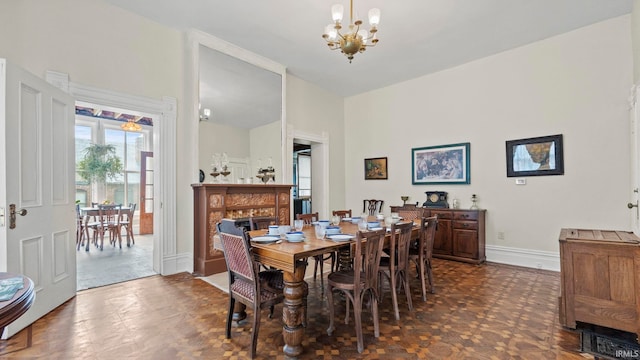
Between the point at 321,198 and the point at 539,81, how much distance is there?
4210mm

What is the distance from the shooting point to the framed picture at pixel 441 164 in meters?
5.09

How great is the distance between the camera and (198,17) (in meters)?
3.79

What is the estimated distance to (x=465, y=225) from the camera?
466 cm

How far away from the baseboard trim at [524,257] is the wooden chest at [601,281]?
1.95m

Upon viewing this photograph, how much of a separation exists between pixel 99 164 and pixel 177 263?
4.70 meters

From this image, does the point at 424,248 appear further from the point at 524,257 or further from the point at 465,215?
the point at 524,257

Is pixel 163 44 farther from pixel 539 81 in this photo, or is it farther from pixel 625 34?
pixel 625 34

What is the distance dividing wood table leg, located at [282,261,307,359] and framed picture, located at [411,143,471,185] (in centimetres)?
401

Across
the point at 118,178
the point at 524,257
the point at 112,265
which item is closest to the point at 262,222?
the point at 112,265

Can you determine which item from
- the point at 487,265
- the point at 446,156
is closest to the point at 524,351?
the point at 487,265

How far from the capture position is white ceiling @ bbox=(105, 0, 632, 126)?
3518 mm

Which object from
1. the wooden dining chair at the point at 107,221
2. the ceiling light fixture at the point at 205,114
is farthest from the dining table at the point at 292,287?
the wooden dining chair at the point at 107,221

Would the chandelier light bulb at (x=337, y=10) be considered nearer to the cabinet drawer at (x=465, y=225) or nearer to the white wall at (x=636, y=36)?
the white wall at (x=636, y=36)

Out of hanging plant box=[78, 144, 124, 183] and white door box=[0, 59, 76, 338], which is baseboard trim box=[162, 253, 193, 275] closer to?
white door box=[0, 59, 76, 338]
